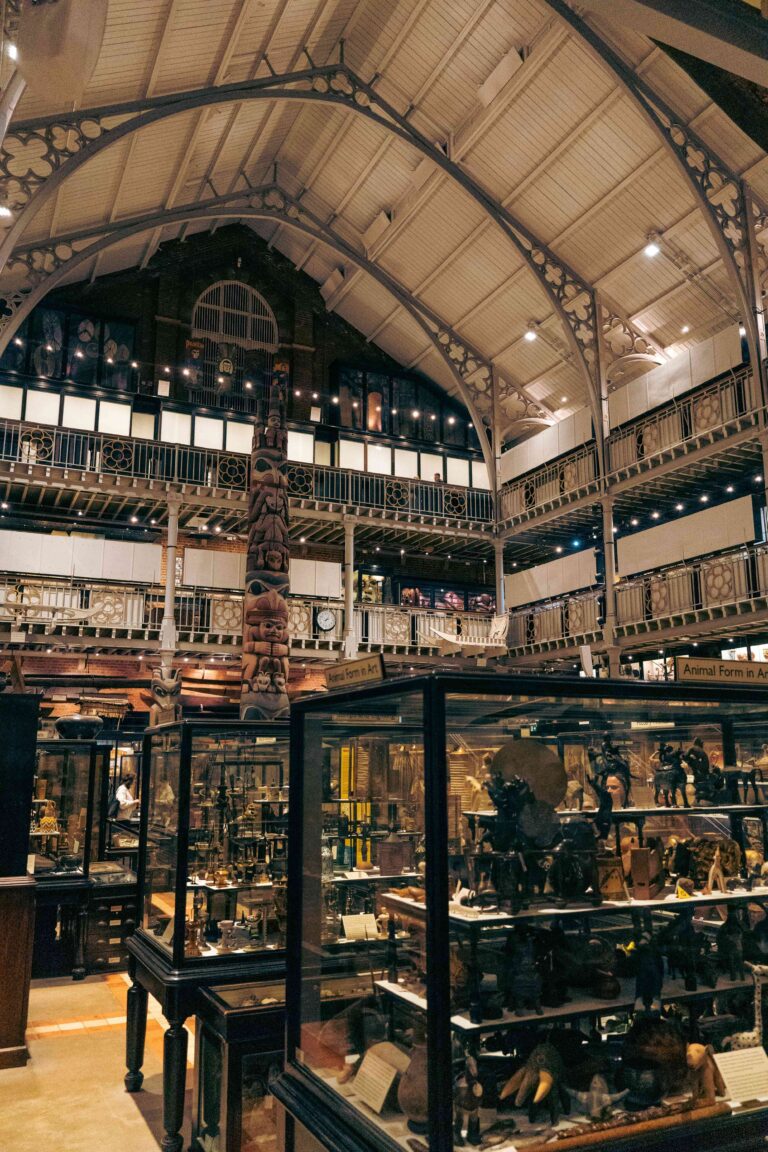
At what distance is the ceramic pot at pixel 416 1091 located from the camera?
110 inches

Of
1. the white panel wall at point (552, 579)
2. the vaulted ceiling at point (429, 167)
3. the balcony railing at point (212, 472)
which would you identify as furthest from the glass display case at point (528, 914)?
the white panel wall at point (552, 579)

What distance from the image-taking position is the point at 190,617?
19938mm

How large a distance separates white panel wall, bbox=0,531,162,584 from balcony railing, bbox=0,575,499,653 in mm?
258

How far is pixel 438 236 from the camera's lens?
20141 mm

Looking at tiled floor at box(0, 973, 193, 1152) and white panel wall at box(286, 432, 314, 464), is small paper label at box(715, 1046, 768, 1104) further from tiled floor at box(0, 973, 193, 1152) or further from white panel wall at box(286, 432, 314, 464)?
white panel wall at box(286, 432, 314, 464)

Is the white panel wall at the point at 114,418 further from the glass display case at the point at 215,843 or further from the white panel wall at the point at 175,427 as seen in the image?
the glass display case at the point at 215,843

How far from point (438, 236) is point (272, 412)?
876 centimetres

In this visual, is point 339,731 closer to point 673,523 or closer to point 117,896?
point 117,896

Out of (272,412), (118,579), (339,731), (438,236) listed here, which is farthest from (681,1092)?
(438,236)

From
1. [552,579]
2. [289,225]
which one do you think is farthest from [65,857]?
[289,225]

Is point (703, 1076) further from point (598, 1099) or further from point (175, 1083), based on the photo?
point (175, 1083)

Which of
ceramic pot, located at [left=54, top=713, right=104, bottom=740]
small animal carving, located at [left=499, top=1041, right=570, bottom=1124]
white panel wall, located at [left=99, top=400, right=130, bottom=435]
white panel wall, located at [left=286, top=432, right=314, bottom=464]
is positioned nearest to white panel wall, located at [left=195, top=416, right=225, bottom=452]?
white panel wall, located at [left=99, top=400, right=130, bottom=435]

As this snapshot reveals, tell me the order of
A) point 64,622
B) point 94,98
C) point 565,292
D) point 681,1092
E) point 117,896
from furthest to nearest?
point 565,292, point 64,622, point 94,98, point 117,896, point 681,1092

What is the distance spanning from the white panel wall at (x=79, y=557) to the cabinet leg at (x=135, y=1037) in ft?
47.0
